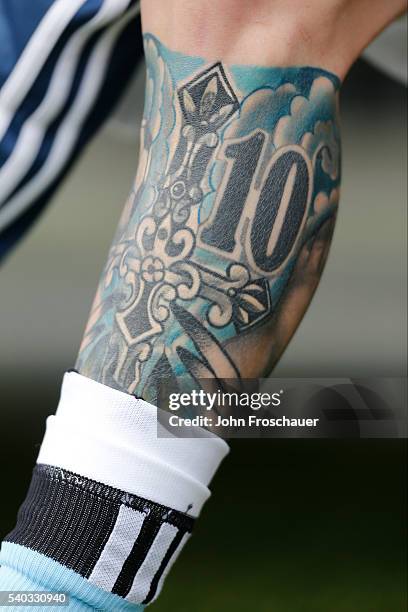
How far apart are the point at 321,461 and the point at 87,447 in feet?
6.73

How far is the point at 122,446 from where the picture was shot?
73 cm

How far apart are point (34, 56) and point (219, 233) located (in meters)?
0.40

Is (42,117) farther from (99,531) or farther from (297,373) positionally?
(297,373)

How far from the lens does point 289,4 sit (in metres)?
0.75

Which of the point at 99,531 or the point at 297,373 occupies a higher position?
the point at 297,373

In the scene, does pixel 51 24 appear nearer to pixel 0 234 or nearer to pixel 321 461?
pixel 0 234

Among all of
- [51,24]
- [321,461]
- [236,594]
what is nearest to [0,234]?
[51,24]

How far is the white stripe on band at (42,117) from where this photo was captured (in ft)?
3.48

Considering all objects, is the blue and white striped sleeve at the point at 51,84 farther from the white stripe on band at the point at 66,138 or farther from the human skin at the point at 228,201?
the human skin at the point at 228,201

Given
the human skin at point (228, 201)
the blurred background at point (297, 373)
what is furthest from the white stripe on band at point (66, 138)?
the human skin at point (228, 201)

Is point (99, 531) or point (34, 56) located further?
point (34, 56)

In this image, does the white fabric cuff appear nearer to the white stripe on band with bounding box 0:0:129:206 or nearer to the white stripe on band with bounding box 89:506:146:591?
the white stripe on band with bounding box 89:506:146:591

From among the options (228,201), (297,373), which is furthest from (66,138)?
(297,373)

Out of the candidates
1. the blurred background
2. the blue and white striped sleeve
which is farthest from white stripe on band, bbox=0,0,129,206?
the blurred background
